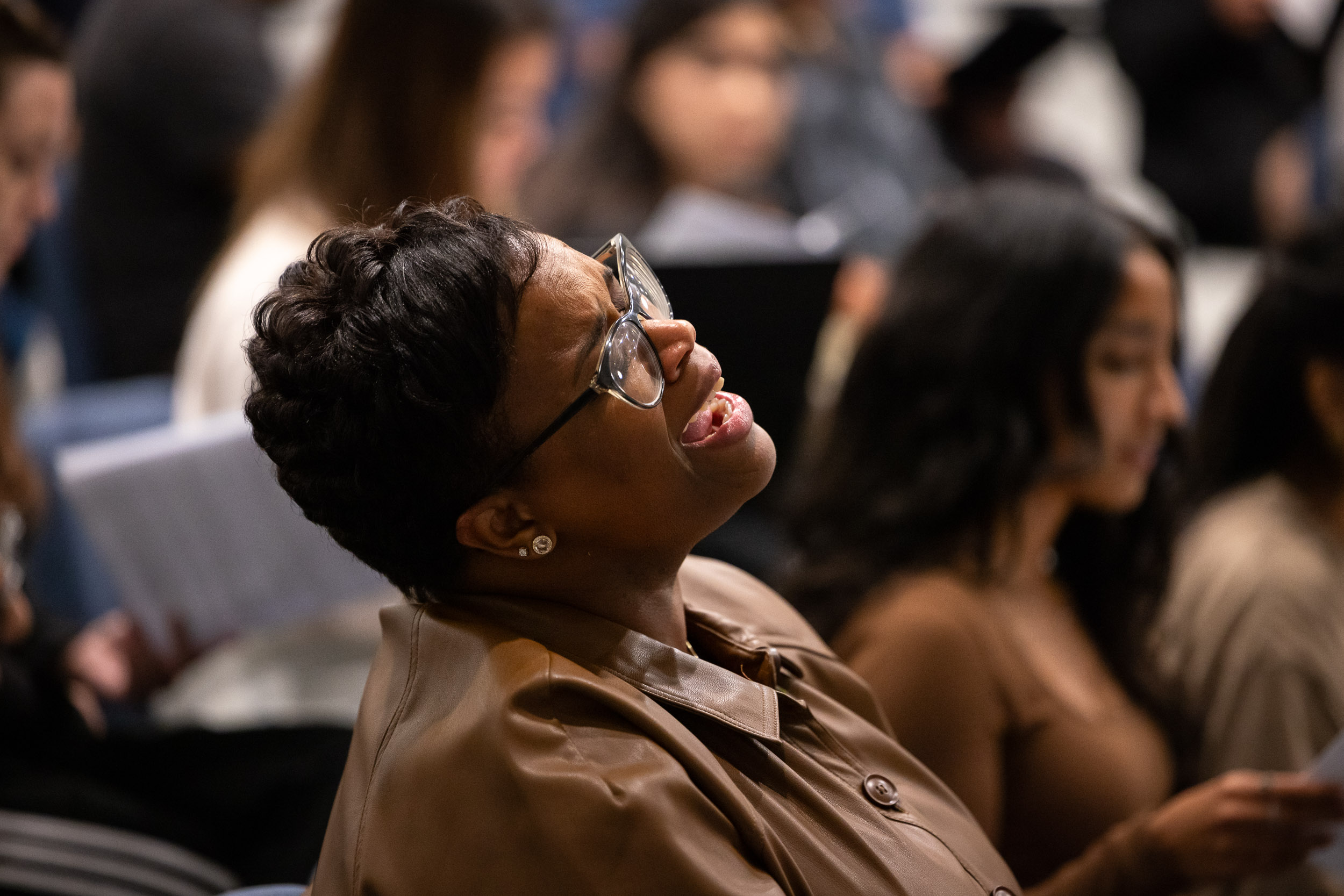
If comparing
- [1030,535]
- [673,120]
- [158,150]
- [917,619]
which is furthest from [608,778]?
[673,120]

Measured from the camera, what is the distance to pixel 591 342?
1.03 meters

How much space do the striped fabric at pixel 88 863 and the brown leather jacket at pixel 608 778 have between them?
2.09ft

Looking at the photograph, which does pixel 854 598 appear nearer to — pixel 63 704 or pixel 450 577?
pixel 450 577

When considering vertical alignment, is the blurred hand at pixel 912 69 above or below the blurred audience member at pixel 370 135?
below

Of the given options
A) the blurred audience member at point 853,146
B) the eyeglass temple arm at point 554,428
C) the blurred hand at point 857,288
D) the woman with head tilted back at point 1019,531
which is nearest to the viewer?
the eyeglass temple arm at point 554,428

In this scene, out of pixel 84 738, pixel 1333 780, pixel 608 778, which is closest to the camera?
pixel 608 778

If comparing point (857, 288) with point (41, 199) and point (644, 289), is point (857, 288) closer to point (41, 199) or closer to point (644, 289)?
point (41, 199)

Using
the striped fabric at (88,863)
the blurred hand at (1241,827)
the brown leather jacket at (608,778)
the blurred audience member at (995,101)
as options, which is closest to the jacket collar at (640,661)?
the brown leather jacket at (608,778)

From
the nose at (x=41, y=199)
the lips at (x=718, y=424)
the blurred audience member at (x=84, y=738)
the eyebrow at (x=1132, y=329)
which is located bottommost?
the blurred audience member at (x=84, y=738)

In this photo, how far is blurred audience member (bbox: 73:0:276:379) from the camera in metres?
2.99

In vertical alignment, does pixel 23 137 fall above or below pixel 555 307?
below

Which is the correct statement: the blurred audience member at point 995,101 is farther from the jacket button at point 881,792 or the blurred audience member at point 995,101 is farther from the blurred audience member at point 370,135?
the jacket button at point 881,792

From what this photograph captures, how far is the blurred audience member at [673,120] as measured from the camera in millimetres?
3342

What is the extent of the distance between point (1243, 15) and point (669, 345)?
4.60m
